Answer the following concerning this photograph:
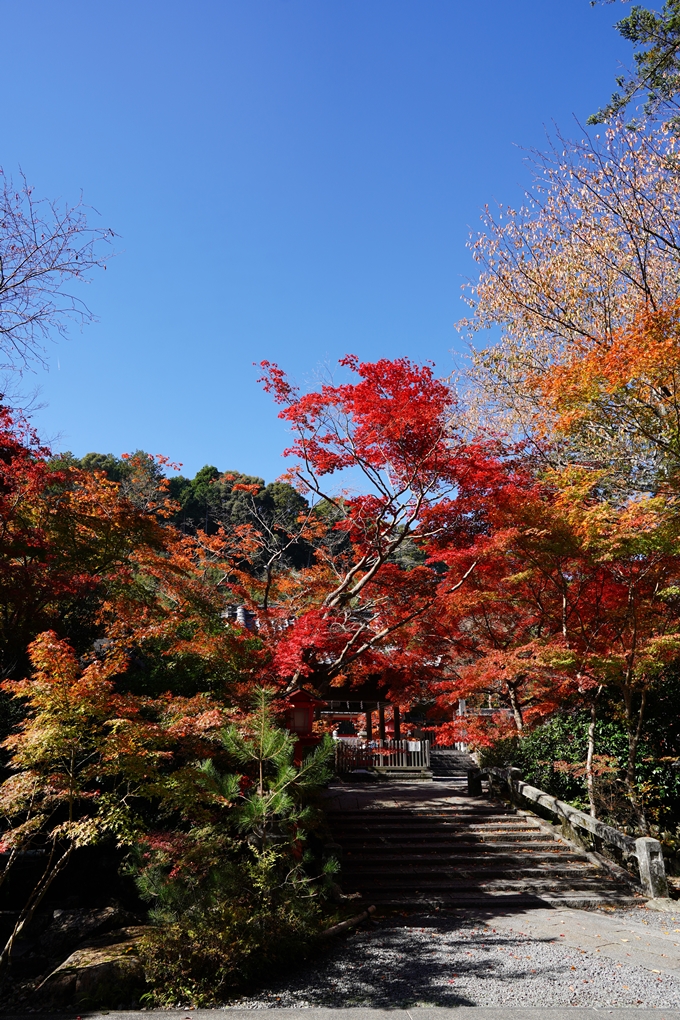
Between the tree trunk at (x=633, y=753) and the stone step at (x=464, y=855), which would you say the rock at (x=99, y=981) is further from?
the tree trunk at (x=633, y=753)

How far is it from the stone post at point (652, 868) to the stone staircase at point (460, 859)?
336 millimetres

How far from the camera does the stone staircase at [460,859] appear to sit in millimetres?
9000

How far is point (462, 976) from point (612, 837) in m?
4.70

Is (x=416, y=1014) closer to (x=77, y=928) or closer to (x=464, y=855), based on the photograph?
(x=77, y=928)

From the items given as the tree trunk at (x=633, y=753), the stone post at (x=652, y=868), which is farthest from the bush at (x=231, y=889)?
the tree trunk at (x=633, y=753)

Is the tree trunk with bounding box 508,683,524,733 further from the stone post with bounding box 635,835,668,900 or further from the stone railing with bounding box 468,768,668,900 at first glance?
the stone post with bounding box 635,835,668,900

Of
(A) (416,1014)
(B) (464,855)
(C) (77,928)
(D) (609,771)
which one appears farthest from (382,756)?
(A) (416,1014)

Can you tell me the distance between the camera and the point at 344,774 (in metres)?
17.9

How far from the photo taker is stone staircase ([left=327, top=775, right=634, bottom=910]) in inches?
354

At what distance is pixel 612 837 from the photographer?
966cm

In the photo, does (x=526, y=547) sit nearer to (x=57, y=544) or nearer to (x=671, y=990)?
(x=671, y=990)

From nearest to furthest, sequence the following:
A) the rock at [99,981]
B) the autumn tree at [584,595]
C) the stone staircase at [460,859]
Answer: the rock at [99,981]
the stone staircase at [460,859]
the autumn tree at [584,595]

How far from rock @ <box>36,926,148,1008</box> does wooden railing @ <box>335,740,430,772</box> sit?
12.7 m

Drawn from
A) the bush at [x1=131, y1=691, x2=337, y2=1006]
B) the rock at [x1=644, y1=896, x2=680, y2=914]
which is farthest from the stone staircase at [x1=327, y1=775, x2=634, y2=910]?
the bush at [x1=131, y1=691, x2=337, y2=1006]
